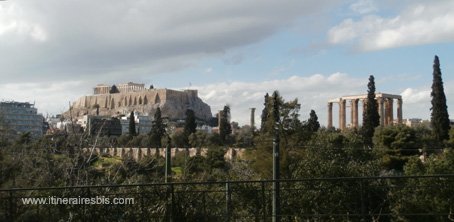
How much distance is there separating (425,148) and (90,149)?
28.4 m

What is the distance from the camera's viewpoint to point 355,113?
9000 centimetres

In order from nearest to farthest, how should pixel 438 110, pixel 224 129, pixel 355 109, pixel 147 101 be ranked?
pixel 438 110 → pixel 224 129 → pixel 355 109 → pixel 147 101

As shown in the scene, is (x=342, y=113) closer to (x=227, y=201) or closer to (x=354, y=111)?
(x=354, y=111)

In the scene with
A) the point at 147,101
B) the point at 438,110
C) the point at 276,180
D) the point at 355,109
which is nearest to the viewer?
the point at 276,180

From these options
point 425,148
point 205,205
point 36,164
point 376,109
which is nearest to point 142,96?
point 376,109

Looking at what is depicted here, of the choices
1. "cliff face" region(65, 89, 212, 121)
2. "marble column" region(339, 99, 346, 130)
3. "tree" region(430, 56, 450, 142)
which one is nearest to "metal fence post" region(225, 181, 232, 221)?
"tree" region(430, 56, 450, 142)

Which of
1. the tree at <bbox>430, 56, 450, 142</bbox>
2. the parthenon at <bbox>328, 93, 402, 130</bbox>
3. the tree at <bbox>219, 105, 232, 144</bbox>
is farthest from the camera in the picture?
the parthenon at <bbox>328, 93, 402, 130</bbox>

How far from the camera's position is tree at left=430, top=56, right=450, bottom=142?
145ft

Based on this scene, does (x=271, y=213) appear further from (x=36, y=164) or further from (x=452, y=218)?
(x=36, y=164)

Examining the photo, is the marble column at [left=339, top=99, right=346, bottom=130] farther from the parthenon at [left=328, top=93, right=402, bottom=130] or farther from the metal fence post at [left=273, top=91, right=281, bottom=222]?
the metal fence post at [left=273, top=91, right=281, bottom=222]

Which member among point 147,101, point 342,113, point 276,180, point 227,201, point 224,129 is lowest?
point 227,201

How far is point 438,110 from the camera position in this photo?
44.4m

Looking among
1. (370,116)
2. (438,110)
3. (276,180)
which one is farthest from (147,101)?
(276,180)

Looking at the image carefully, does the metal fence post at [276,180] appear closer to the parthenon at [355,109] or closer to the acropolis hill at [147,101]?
the parthenon at [355,109]
